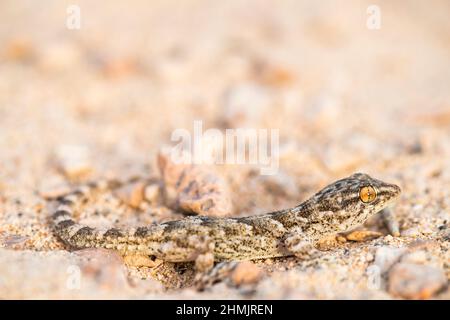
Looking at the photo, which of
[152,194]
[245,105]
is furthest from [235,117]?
[152,194]

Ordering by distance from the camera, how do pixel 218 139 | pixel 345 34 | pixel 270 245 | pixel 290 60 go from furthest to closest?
1. pixel 345 34
2. pixel 290 60
3. pixel 218 139
4. pixel 270 245

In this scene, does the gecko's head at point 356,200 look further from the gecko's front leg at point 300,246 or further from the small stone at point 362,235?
the gecko's front leg at point 300,246

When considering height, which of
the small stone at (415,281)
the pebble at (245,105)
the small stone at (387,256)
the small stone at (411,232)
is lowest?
the small stone at (415,281)

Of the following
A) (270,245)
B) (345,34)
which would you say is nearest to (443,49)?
(345,34)

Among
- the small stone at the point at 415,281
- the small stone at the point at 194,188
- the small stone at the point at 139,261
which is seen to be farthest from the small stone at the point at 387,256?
the small stone at the point at 139,261

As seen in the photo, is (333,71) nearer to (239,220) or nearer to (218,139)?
(218,139)

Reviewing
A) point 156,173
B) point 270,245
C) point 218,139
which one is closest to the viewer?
point 270,245
